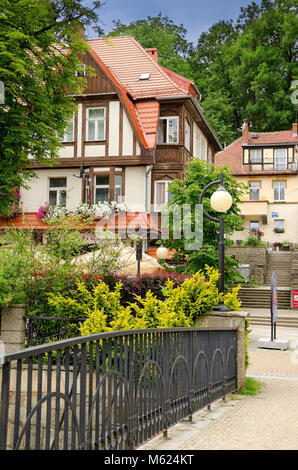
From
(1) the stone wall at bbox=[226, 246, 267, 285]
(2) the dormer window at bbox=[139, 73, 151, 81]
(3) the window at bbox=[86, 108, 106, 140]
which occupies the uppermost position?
(2) the dormer window at bbox=[139, 73, 151, 81]

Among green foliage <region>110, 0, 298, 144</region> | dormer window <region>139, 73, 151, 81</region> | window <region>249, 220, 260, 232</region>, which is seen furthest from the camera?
green foliage <region>110, 0, 298, 144</region>

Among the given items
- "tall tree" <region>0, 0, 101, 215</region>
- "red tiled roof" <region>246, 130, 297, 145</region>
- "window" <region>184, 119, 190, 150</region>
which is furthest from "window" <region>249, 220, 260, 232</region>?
"tall tree" <region>0, 0, 101, 215</region>

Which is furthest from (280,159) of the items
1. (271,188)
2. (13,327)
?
(13,327)

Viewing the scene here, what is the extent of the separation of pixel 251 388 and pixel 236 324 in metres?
1.35

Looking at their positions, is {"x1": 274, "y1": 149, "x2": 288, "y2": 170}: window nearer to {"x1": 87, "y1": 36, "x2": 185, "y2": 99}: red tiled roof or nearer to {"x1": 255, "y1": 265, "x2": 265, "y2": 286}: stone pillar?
{"x1": 255, "y1": 265, "x2": 265, "y2": 286}: stone pillar

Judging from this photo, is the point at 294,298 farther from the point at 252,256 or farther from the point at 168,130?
the point at 168,130

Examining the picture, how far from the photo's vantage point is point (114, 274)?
11781mm

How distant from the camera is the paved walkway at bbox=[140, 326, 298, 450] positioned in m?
5.56

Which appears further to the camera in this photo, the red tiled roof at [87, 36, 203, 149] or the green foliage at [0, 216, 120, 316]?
the red tiled roof at [87, 36, 203, 149]

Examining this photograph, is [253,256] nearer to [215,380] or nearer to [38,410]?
[215,380]

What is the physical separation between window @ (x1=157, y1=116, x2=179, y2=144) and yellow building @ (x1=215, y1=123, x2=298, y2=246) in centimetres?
2316

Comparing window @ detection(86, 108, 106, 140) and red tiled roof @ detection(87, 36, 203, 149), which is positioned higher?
red tiled roof @ detection(87, 36, 203, 149)

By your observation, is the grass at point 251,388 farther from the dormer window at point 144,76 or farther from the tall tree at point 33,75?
the dormer window at point 144,76

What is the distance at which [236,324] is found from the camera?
929cm
